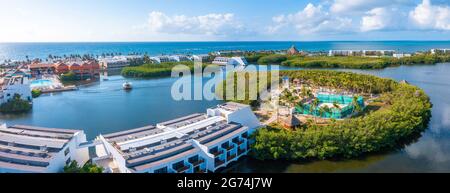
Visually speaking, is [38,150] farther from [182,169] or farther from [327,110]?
[327,110]

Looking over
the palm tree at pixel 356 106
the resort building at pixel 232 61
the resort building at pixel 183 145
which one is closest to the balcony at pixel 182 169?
the resort building at pixel 183 145

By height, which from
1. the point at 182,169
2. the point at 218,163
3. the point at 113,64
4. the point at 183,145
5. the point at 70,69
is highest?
the point at 113,64

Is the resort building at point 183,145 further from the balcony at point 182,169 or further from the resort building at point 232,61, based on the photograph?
the resort building at point 232,61

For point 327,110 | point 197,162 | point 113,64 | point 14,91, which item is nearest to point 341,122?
point 327,110

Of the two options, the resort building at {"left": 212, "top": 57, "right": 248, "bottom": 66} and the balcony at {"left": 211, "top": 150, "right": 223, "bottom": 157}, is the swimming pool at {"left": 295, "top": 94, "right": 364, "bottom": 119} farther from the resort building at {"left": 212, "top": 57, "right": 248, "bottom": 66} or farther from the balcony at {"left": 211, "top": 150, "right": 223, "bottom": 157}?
the resort building at {"left": 212, "top": 57, "right": 248, "bottom": 66}

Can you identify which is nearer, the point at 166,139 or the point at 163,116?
the point at 166,139
